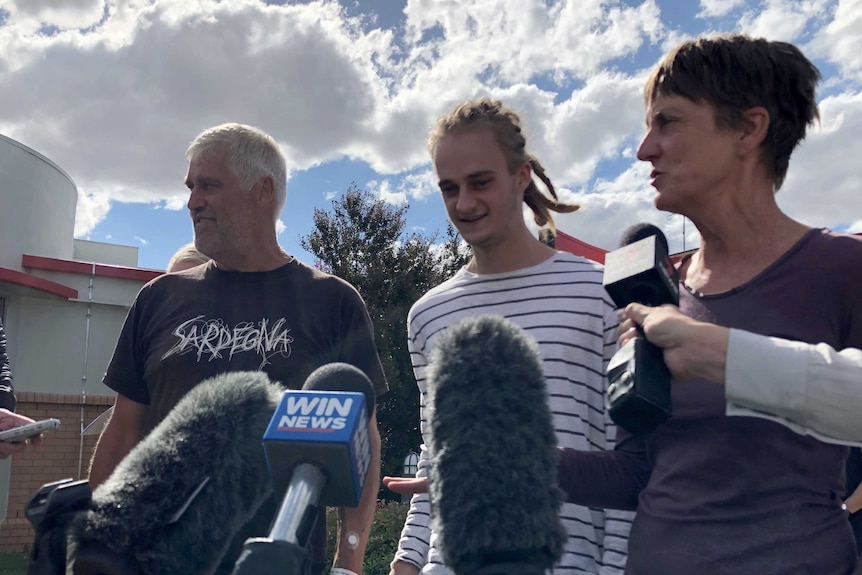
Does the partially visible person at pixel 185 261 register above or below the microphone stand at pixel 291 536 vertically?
above

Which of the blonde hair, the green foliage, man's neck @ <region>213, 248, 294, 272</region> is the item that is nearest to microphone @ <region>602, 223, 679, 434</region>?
the blonde hair

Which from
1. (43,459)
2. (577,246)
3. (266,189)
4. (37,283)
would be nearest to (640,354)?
(266,189)

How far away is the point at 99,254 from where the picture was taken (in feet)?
67.3

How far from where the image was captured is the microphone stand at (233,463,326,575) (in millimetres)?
813

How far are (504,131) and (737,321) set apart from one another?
1127 mm

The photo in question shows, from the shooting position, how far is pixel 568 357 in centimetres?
201

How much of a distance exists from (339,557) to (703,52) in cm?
182

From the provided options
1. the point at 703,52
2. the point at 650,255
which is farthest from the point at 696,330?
the point at 703,52

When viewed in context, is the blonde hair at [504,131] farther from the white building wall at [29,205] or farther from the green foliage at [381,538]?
the white building wall at [29,205]

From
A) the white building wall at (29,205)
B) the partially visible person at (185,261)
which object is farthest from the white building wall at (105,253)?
the partially visible person at (185,261)

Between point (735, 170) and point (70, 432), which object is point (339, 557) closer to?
point (735, 170)

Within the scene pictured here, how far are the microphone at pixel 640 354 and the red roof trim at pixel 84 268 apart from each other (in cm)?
1151

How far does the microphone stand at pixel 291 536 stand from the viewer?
81 cm

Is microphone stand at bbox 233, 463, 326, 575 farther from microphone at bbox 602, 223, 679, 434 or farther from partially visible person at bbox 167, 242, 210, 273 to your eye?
partially visible person at bbox 167, 242, 210, 273
